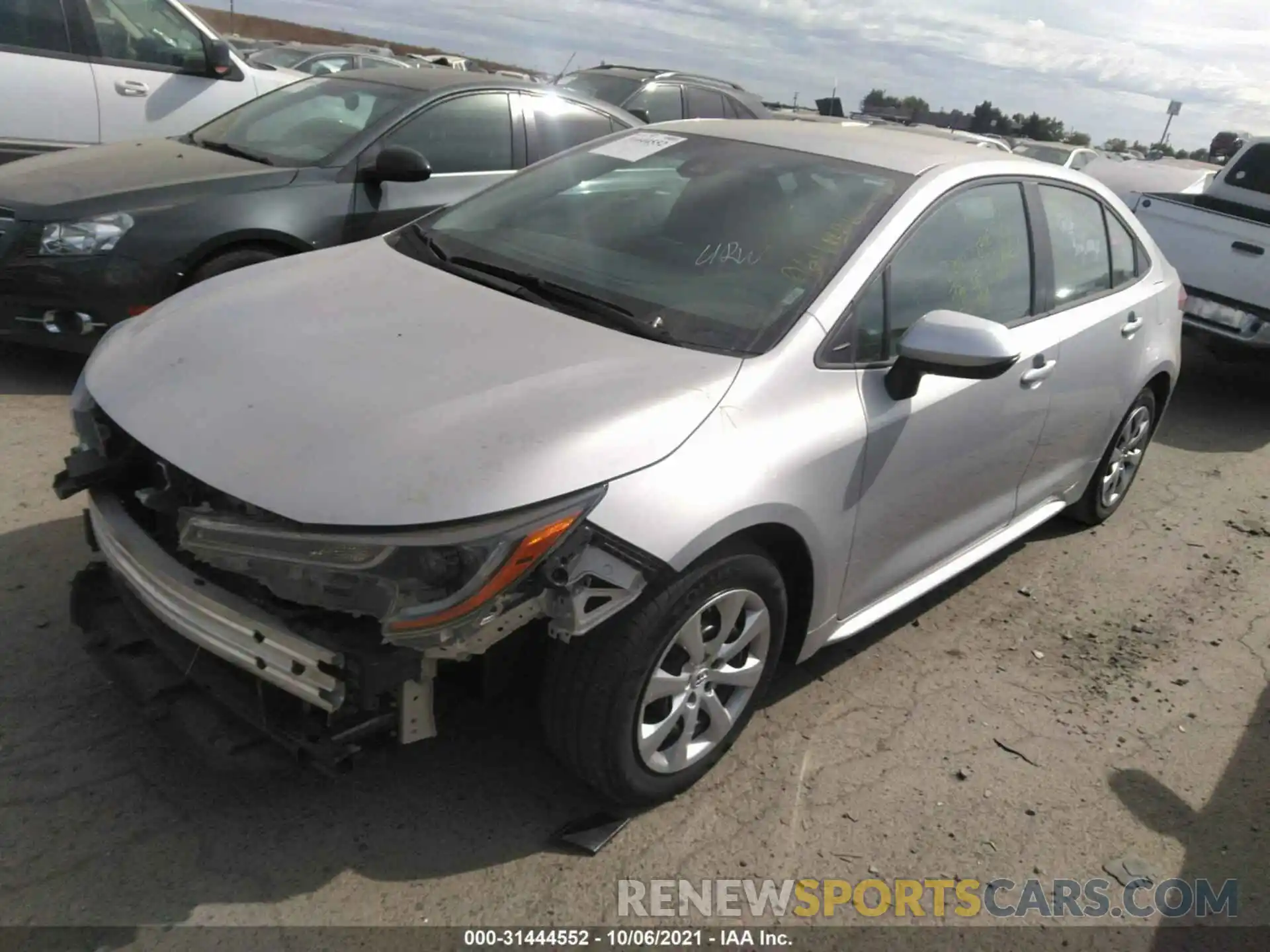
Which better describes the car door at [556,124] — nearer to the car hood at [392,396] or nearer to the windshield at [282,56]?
the car hood at [392,396]

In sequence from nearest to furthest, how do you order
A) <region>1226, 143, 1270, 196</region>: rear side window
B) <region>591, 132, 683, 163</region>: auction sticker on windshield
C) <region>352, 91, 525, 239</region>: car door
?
1. <region>591, 132, 683, 163</region>: auction sticker on windshield
2. <region>352, 91, 525, 239</region>: car door
3. <region>1226, 143, 1270, 196</region>: rear side window

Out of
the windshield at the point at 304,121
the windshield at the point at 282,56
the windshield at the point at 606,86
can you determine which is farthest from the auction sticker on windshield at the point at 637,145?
the windshield at the point at 282,56

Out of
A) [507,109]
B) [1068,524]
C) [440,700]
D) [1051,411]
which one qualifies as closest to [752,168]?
[1051,411]

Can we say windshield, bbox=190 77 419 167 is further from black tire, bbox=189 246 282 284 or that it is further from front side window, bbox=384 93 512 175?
black tire, bbox=189 246 282 284

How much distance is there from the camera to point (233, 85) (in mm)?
→ 7199

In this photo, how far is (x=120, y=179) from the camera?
4.97 m

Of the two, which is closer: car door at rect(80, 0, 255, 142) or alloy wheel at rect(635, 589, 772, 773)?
alloy wheel at rect(635, 589, 772, 773)

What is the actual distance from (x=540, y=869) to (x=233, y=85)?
6.52 metres

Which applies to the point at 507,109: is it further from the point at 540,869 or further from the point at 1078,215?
the point at 540,869

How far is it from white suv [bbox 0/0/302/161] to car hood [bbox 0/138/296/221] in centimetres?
141

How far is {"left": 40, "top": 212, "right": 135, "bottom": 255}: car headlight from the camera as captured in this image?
4.67 meters

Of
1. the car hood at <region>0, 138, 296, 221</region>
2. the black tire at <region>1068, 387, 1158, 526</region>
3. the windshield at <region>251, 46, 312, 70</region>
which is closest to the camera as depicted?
the black tire at <region>1068, 387, 1158, 526</region>

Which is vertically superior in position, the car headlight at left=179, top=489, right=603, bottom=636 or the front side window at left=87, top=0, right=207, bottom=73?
the front side window at left=87, top=0, right=207, bottom=73

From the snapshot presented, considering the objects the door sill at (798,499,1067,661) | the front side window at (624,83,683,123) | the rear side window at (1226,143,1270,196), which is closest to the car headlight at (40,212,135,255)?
the door sill at (798,499,1067,661)
